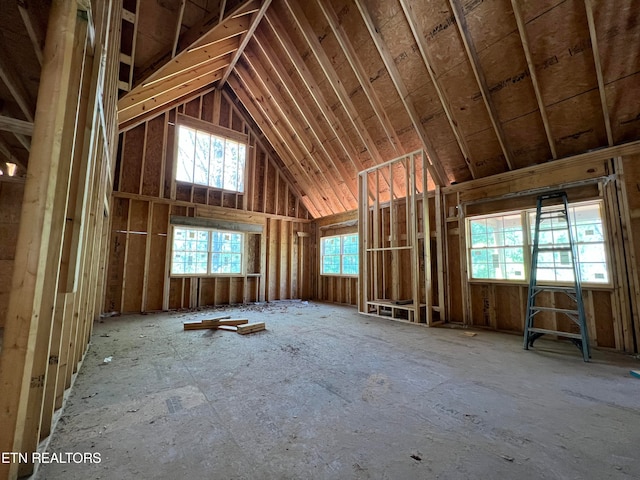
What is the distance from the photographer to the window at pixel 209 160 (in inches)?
296

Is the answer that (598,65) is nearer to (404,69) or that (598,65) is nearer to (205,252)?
(404,69)

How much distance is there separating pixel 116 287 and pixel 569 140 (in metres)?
9.27

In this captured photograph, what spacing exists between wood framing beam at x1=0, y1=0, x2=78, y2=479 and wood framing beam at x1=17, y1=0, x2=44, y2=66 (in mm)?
1951

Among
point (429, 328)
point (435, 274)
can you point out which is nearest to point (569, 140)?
point (435, 274)

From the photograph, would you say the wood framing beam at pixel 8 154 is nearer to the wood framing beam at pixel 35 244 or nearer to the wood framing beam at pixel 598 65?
the wood framing beam at pixel 35 244

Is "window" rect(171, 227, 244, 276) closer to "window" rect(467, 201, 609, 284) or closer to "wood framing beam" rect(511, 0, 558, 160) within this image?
"window" rect(467, 201, 609, 284)

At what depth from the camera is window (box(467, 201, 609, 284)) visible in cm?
405

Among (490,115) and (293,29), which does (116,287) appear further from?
(490,115)

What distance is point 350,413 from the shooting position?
2.10m

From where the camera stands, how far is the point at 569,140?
426cm

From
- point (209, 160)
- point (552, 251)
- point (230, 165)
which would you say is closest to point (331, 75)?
point (230, 165)

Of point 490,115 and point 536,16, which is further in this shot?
point 490,115

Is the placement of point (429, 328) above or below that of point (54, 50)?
below

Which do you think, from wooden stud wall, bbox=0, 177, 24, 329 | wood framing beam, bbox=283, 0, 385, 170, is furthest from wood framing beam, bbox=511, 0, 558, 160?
wooden stud wall, bbox=0, 177, 24, 329
